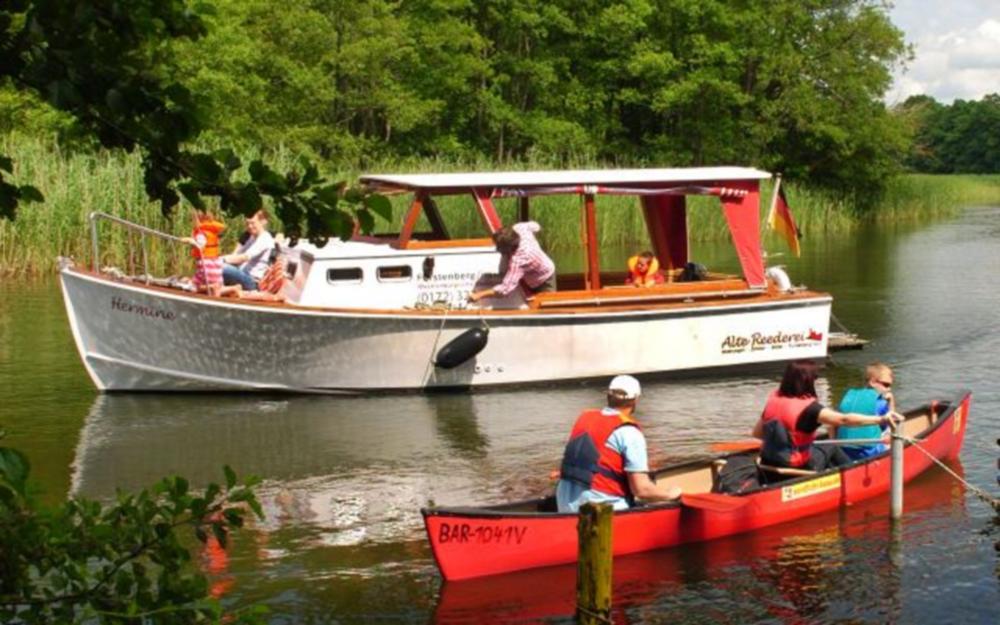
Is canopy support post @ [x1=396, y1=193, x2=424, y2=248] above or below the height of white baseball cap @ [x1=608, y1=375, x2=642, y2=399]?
above

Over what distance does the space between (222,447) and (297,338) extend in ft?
7.11

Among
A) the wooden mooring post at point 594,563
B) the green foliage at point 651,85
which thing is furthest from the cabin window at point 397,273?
the green foliage at point 651,85

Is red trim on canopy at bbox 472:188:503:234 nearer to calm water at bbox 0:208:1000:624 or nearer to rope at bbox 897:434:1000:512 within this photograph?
calm water at bbox 0:208:1000:624

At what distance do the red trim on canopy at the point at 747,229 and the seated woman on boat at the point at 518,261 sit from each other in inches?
113

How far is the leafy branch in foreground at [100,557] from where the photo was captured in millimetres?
4211

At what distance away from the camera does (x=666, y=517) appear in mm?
10984

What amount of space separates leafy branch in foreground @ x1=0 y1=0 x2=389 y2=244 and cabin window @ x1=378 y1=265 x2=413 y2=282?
12751mm

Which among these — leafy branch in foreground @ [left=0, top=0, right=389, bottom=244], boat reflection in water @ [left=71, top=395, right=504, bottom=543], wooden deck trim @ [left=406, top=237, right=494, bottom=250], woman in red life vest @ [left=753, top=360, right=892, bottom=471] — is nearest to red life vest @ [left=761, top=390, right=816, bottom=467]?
woman in red life vest @ [left=753, top=360, right=892, bottom=471]

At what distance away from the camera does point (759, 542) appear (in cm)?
1162

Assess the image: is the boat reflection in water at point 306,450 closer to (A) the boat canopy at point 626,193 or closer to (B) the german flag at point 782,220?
(A) the boat canopy at point 626,193

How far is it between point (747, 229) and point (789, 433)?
7420 millimetres

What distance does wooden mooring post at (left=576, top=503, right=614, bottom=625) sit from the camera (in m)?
8.43

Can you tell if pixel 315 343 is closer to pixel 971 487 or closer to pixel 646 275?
pixel 646 275

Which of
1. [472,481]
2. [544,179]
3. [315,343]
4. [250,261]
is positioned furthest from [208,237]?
[472,481]
